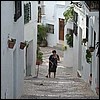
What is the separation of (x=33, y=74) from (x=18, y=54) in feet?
31.8

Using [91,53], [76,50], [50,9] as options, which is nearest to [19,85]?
[91,53]

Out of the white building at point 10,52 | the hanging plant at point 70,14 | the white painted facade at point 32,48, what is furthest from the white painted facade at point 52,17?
the white building at point 10,52

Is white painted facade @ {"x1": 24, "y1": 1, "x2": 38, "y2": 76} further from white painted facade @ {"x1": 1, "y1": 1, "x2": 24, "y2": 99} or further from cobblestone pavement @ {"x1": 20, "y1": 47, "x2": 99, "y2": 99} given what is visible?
white painted facade @ {"x1": 1, "y1": 1, "x2": 24, "y2": 99}

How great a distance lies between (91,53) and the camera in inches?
692

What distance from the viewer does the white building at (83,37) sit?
15775 millimetres

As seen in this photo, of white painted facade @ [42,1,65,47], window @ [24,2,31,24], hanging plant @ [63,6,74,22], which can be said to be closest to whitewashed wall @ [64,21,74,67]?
hanging plant @ [63,6,74,22]

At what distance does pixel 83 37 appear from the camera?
70.6 feet

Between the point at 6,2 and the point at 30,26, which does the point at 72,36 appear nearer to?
the point at 30,26

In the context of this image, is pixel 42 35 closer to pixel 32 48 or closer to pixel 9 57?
pixel 32 48

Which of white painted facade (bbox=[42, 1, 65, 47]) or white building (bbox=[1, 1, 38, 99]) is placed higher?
white painted facade (bbox=[42, 1, 65, 47])

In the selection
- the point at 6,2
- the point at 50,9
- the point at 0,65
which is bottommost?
the point at 0,65

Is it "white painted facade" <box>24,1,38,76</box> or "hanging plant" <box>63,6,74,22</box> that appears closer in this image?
"white painted facade" <box>24,1,38,76</box>

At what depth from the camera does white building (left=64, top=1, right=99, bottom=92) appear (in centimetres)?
1577

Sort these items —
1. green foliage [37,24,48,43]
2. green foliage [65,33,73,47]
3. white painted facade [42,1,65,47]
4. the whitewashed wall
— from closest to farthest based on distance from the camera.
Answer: green foliage [65,33,73,47], the whitewashed wall, white painted facade [42,1,65,47], green foliage [37,24,48,43]
